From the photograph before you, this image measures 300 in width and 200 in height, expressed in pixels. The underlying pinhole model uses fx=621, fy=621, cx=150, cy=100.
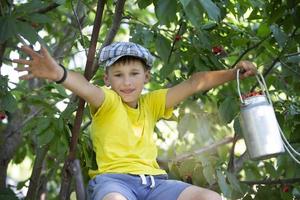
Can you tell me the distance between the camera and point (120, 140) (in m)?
2.60

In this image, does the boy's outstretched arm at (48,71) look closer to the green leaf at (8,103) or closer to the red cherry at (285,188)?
the green leaf at (8,103)

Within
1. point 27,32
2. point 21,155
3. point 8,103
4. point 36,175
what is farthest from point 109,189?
point 21,155

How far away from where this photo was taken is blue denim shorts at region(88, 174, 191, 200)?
245 centimetres

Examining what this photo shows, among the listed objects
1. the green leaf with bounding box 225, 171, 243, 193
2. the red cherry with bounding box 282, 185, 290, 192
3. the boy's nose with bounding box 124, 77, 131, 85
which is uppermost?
the boy's nose with bounding box 124, 77, 131, 85

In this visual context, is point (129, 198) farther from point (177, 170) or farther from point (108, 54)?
point (177, 170)

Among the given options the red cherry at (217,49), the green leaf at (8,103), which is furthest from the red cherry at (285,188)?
the green leaf at (8,103)

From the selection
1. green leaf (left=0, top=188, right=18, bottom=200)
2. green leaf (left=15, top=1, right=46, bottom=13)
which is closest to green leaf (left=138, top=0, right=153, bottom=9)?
green leaf (left=15, top=1, right=46, bottom=13)

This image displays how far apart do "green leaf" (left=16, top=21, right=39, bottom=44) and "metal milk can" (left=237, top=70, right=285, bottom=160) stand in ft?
2.86

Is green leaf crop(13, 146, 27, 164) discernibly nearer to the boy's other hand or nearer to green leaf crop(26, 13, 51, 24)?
green leaf crop(26, 13, 51, 24)

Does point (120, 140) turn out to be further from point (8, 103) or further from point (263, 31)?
point (263, 31)

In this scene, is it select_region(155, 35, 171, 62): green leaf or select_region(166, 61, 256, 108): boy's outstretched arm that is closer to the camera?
select_region(166, 61, 256, 108): boy's outstretched arm

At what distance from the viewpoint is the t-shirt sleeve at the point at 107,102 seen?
8.37ft

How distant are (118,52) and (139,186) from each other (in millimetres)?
563

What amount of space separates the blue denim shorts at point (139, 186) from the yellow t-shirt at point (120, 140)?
0.11ft
